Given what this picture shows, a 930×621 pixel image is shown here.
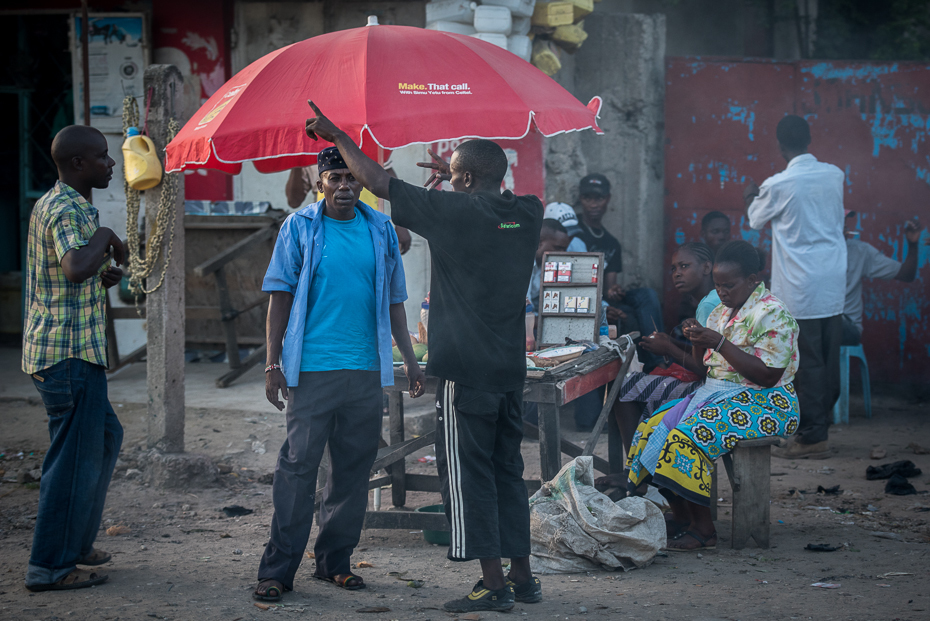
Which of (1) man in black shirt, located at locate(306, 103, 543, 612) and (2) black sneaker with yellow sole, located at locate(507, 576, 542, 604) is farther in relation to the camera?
(2) black sneaker with yellow sole, located at locate(507, 576, 542, 604)

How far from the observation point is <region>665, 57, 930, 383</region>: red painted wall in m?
7.43

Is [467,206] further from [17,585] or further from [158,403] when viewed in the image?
[158,403]

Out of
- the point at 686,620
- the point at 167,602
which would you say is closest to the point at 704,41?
the point at 686,620

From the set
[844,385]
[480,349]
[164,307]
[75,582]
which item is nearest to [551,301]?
[480,349]

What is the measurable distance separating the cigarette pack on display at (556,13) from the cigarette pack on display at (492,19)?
44cm

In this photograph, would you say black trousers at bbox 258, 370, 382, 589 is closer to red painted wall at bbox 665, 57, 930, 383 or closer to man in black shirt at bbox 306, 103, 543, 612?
man in black shirt at bbox 306, 103, 543, 612

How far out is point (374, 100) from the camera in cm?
370

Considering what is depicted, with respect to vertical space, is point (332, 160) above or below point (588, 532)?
above

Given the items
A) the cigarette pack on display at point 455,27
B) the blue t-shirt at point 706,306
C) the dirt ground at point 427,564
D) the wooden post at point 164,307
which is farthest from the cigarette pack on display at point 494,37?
the dirt ground at point 427,564

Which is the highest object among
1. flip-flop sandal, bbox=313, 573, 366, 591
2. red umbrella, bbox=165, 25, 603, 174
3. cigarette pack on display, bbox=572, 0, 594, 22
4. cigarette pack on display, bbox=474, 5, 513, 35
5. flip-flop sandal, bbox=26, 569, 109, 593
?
cigarette pack on display, bbox=572, 0, 594, 22

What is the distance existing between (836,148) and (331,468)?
5.97 metres

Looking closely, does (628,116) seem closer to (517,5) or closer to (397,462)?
(517,5)

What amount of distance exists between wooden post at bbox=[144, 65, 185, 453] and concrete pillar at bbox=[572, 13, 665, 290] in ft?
12.1

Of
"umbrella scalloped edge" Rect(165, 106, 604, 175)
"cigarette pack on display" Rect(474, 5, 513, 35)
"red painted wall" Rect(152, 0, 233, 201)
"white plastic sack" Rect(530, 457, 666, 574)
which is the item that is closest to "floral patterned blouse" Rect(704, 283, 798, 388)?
"white plastic sack" Rect(530, 457, 666, 574)
